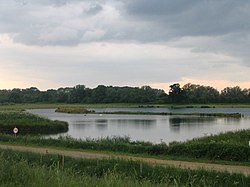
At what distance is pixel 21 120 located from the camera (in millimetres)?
47156

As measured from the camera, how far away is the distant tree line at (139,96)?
14325cm

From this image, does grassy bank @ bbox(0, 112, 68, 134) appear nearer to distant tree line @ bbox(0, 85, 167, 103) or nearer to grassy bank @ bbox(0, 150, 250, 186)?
grassy bank @ bbox(0, 150, 250, 186)

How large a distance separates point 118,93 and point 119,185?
15070 centimetres

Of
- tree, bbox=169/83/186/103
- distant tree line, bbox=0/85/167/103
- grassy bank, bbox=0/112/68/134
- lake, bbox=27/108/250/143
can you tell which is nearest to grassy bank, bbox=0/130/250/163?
lake, bbox=27/108/250/143

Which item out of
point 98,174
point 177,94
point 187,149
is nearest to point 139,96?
point 177,94

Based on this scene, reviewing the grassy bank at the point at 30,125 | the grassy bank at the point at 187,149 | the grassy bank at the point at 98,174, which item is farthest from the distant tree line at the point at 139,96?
the grassy bank at the point at 98,174

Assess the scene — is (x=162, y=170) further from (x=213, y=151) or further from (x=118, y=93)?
(x=118, y=93)

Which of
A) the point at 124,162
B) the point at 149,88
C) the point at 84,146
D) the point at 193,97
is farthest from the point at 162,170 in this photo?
the point at 149,88

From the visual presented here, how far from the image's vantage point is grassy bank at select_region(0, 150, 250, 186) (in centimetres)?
651

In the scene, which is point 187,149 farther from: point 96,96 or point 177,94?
point 96,96

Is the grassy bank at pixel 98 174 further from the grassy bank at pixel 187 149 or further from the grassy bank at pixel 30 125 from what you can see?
the grassy bank at pixel 30 125

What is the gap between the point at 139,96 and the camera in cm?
14762

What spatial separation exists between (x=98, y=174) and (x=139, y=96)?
135m

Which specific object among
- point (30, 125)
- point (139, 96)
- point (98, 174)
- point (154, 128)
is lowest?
point (154, 128)
